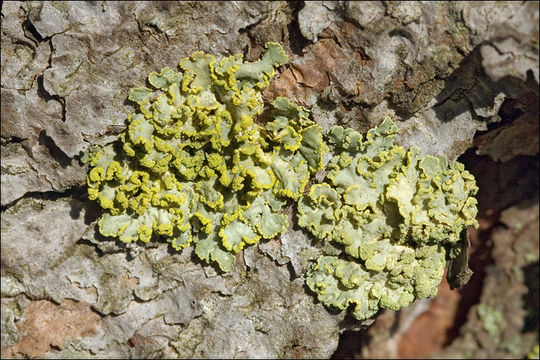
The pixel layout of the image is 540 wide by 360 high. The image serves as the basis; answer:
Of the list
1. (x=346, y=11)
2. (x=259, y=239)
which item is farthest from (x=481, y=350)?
(x=346, y=11)

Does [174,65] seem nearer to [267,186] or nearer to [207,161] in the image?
[207,161]

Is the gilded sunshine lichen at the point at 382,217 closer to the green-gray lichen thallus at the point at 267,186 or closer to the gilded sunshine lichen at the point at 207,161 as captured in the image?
the green-gray lichen thallus at the point at 267,186

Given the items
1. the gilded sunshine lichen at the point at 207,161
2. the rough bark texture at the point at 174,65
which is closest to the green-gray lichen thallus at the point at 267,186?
the gilded sunshine lichen at the point at 207,161

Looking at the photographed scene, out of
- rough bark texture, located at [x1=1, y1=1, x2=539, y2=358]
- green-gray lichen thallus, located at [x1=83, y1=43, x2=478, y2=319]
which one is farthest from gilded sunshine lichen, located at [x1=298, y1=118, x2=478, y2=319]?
rough bark texture, located at [x1=1, y1=1, x2=539, y2=358]

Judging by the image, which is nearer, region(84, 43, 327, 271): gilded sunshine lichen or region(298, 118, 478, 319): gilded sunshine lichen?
region(84, 43, 327, 271): gilded sunshine lichen

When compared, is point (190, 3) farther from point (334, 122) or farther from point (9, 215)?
point (9, 215)

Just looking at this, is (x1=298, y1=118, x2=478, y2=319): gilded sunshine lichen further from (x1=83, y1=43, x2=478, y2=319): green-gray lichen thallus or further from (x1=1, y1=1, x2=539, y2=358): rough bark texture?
(x1=1, y1=1, x2=539, y2=358): rough bark texture

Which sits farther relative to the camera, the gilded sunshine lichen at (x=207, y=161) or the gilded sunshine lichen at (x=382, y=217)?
the gilded sunshine lichen at (x=382, y=217)
